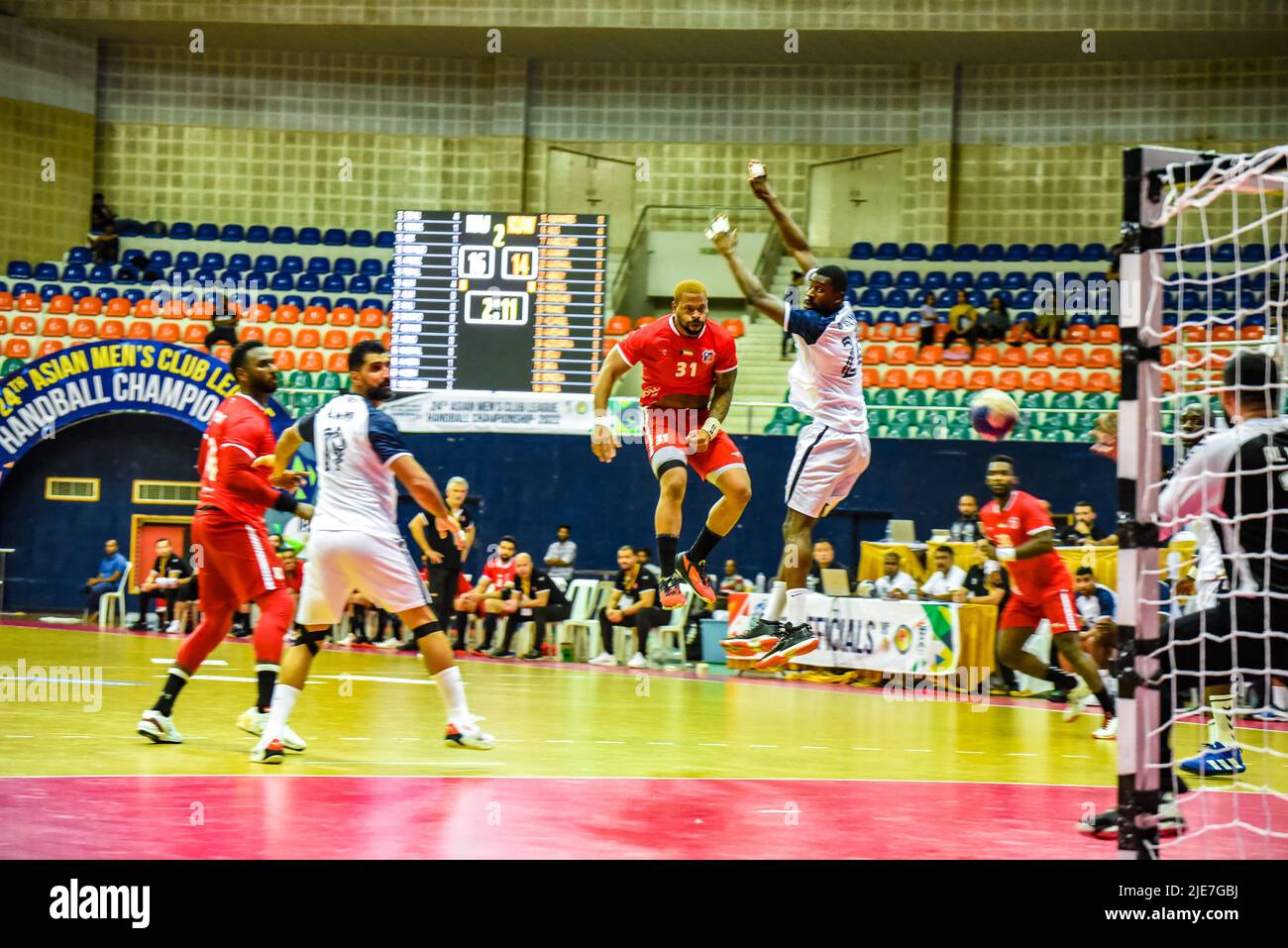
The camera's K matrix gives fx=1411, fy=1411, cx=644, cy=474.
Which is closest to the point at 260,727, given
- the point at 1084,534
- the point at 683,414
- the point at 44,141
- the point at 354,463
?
the point at 354,463

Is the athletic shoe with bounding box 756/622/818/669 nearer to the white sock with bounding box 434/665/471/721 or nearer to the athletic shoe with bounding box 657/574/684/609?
the athletic shoe with bounding box 657/574/684/609

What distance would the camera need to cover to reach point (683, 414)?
8.70m

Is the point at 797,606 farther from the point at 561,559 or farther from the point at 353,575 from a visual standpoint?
the point at 561,559

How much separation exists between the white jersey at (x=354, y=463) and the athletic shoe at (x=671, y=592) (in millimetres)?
1641

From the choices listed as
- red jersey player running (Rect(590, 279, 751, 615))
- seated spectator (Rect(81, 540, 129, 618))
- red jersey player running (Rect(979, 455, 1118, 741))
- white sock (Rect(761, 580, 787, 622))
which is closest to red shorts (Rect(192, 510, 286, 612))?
red jersey player running (Rect(590, 279, 751, 615))

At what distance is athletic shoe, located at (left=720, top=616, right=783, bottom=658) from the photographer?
836 cm

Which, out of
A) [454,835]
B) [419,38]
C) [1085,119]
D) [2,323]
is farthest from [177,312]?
[454,835]

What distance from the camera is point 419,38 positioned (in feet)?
86.5

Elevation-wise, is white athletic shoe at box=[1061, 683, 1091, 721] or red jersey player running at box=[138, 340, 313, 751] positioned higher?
red jersey player running at box=[138, 340, 313, 751]

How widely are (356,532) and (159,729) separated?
1995 millimetres

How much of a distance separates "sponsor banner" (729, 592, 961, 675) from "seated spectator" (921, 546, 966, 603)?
82 cm

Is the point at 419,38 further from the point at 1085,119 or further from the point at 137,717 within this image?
the point at 137,717

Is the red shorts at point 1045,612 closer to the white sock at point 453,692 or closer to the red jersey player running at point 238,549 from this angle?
the white sock at point 453,692
